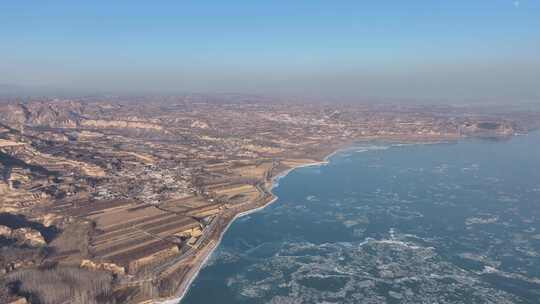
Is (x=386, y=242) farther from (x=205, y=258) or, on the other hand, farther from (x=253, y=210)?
(x=205, y=258)

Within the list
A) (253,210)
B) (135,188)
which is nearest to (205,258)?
(253,210)

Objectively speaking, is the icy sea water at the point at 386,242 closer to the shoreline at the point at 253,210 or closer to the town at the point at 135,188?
the shoreline at the point at 253,210

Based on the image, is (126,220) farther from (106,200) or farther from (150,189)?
(150,189)

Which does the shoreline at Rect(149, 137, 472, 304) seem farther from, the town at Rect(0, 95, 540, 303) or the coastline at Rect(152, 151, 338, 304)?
the town at Rect(0, 95, 540, 303)

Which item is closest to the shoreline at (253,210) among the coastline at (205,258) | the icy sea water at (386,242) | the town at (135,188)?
the coastline at (205,258)

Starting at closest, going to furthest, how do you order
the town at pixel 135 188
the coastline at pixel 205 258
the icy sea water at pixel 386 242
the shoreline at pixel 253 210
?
the coastline at pixel 205 258 → the shoreline at pixel 253 210 → the icy sea water at pixel 386 242 → the town at pixel 135 188

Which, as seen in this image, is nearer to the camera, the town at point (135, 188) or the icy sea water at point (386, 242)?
the icy sea water at point (386, 242)

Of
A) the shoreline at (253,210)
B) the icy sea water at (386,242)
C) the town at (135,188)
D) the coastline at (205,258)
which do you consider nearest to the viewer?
the coastline at (205,258)

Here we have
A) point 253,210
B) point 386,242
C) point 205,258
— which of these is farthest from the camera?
point 253,210

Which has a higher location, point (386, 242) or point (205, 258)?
point (386, 242)
